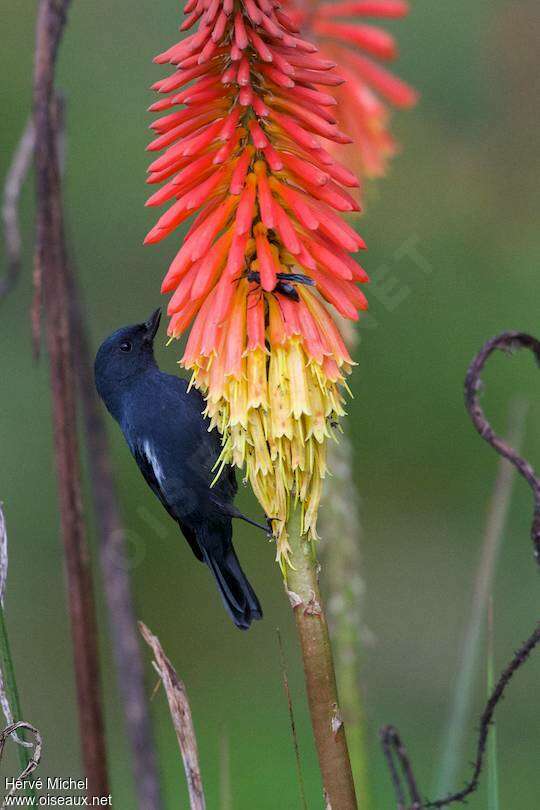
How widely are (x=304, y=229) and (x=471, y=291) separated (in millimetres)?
4103

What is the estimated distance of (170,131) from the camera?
2.47m

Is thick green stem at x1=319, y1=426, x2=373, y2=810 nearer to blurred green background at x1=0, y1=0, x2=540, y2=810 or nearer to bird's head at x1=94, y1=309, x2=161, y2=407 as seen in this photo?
bird's head at x1=94, y1=309, x2=161, y2=407

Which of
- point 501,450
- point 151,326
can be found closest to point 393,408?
point 151,326

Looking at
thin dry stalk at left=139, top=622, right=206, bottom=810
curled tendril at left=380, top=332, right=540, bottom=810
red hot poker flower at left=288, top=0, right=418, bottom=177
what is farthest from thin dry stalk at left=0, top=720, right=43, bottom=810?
red hot poker flower at left=288, top=0, right=418, bottom=177

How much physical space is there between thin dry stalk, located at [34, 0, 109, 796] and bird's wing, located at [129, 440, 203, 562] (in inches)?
40.8

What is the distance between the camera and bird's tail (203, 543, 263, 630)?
3363 mm

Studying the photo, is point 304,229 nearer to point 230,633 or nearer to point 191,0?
point 191,0

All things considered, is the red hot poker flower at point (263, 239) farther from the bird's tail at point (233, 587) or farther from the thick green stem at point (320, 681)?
the bird's tail at point (233, 587)

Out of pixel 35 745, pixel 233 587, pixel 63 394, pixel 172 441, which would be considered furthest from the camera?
pixel 172 441

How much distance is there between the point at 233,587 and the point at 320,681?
1.36 meters

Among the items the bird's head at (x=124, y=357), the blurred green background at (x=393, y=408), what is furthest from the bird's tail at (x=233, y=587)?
the blurred green background at (x=393, y=408)

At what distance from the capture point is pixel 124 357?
3791mm

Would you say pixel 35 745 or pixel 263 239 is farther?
pixel 263 239

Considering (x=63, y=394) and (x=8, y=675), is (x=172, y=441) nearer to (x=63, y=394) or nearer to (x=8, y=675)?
(x=63, y=394)
